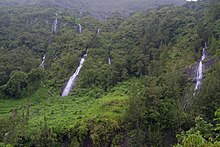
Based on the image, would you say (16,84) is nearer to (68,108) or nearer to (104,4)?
(68,108)

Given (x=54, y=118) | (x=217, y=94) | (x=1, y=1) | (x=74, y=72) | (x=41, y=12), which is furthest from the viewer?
(x=1, y=1)

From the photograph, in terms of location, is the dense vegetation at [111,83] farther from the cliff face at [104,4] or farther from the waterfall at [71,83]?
the cliff face at [104,4]

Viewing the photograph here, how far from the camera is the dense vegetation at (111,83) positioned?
1095 inches

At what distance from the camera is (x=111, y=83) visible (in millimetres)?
45438

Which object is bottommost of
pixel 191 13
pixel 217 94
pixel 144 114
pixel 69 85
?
pixel 69 85

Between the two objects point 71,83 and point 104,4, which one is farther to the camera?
point 104,4

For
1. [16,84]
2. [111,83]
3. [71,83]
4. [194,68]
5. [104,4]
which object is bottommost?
[71,83]

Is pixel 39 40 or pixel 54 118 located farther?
pixel 39 40

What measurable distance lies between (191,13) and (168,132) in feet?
139

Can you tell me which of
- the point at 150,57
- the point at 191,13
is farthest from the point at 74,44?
the point at 191,13

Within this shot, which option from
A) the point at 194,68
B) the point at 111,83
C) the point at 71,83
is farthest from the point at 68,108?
the point at 194,68

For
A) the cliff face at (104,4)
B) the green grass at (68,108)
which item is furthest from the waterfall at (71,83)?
the cliff face at (104,4)

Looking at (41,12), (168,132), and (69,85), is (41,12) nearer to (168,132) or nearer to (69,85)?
(69,85)

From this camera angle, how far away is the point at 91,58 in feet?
175
